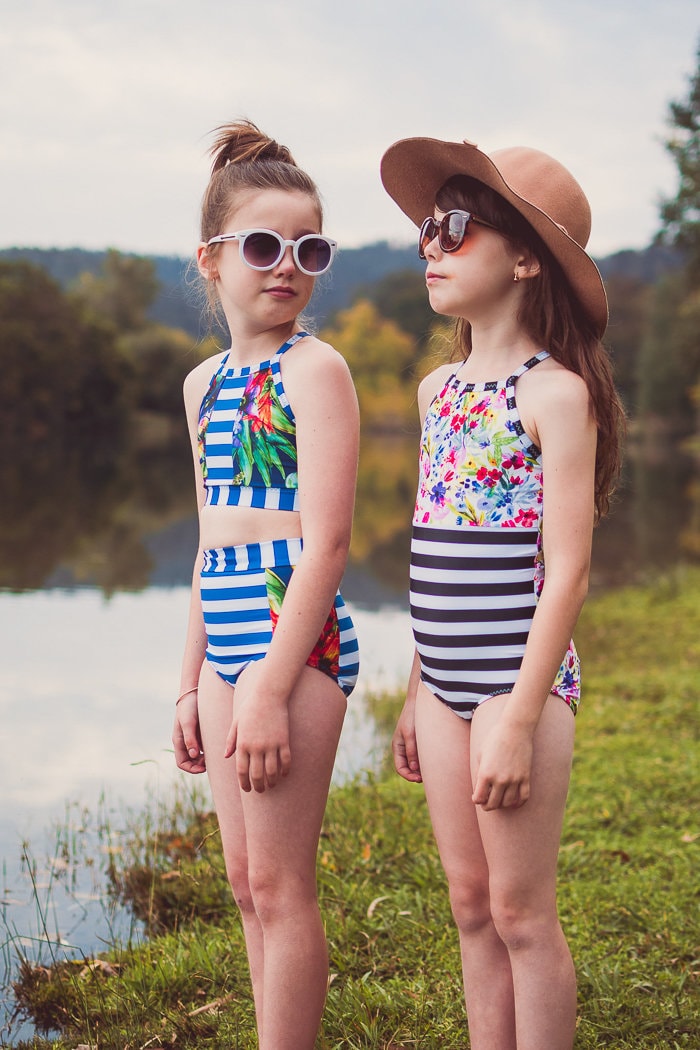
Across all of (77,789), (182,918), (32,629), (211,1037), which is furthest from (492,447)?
(32,629)

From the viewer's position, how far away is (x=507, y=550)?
7.00 feet

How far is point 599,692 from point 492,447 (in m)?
5.07

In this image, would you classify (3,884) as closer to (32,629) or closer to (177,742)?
(177,742)

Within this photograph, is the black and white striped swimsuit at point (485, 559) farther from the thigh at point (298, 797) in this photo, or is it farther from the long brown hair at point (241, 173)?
the long brown hair at point (241, 173)

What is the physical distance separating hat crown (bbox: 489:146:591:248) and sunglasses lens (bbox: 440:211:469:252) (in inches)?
4.5

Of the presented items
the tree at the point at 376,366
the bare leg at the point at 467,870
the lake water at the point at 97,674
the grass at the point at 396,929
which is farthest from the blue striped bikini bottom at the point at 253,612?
the tree at the point at 376,366

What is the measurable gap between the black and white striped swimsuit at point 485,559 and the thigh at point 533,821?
0.06 m

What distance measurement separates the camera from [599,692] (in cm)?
689

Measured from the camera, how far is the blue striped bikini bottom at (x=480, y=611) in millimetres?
2119

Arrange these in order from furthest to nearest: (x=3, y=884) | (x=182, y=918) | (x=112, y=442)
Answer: (x=112, y=442) → (x=3, y=884) → (x=182, y=918)

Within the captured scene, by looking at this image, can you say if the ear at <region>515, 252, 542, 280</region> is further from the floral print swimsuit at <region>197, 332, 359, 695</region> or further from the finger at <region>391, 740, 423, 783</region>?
the finger at <region>391, 740, 423, 783</region>

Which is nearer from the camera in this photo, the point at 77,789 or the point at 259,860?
the point at 259,860

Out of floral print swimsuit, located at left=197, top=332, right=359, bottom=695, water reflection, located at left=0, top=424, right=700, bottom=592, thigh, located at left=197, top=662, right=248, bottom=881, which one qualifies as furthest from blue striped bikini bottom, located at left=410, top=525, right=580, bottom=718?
water reflection, located at left=0, top=424, right=700, bottom=592

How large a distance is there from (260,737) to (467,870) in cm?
53
